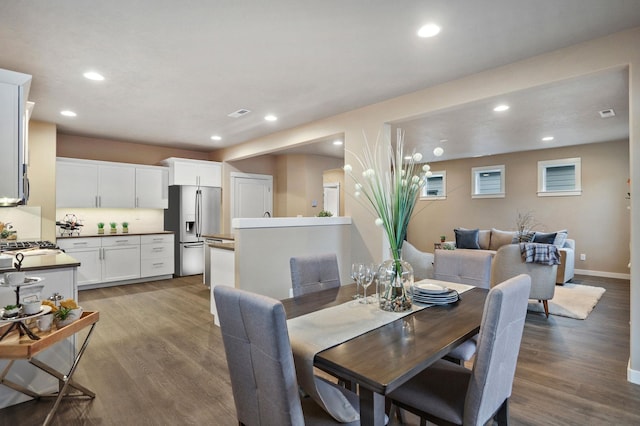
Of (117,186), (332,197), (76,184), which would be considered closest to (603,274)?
(332,197)

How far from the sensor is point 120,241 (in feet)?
19.0

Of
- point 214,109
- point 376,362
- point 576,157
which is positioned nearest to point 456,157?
point 576,157

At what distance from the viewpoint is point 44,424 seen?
1917 millimetres

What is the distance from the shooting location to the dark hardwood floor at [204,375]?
6.93 feet

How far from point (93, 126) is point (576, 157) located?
901 centimetres

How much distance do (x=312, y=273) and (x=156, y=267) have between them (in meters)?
4.85

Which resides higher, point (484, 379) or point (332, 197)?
point (332, 197)

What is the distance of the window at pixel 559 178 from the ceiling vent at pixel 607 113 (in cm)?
256

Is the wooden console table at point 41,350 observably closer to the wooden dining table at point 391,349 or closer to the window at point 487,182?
the wooden dining table at point 391,349

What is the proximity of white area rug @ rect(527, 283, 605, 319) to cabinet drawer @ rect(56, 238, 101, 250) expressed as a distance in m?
6.58

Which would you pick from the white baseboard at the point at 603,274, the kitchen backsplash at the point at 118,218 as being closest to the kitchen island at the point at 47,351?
the kitchen backsplash at the point at 118,218

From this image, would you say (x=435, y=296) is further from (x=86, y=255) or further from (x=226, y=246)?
(x=86, y=255)

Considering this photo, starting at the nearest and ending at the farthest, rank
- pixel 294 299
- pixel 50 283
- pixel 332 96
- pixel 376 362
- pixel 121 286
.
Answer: pixel 376 362 < pixel 294 299 < pixel 50 283 < pixel 332 96 < pixel 121 286

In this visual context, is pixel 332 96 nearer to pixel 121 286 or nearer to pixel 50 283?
pixel 50 283
